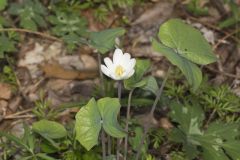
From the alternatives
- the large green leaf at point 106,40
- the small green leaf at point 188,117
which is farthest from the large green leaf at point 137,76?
the small green leaf at point 188,117

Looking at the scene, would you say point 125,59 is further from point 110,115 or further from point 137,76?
point 110,115

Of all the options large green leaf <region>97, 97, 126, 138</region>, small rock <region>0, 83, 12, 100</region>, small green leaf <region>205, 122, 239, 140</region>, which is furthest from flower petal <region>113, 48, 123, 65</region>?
small rock <region>0, 83, 12, 100</region>

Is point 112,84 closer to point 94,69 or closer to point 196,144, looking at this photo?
point 94,69

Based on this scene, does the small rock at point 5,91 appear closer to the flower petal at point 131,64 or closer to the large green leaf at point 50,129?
the large green leaf at point 50,129

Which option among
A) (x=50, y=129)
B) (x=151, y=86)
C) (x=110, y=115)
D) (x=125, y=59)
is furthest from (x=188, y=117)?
(x=50, y=129)

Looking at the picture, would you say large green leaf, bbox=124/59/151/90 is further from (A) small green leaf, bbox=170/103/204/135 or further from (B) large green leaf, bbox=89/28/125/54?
(A) small green leaf, bbox=170/103/204/135

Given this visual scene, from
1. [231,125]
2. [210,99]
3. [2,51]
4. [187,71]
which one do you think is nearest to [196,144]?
[231,125]

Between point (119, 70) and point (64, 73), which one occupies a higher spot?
point (119, 70)
